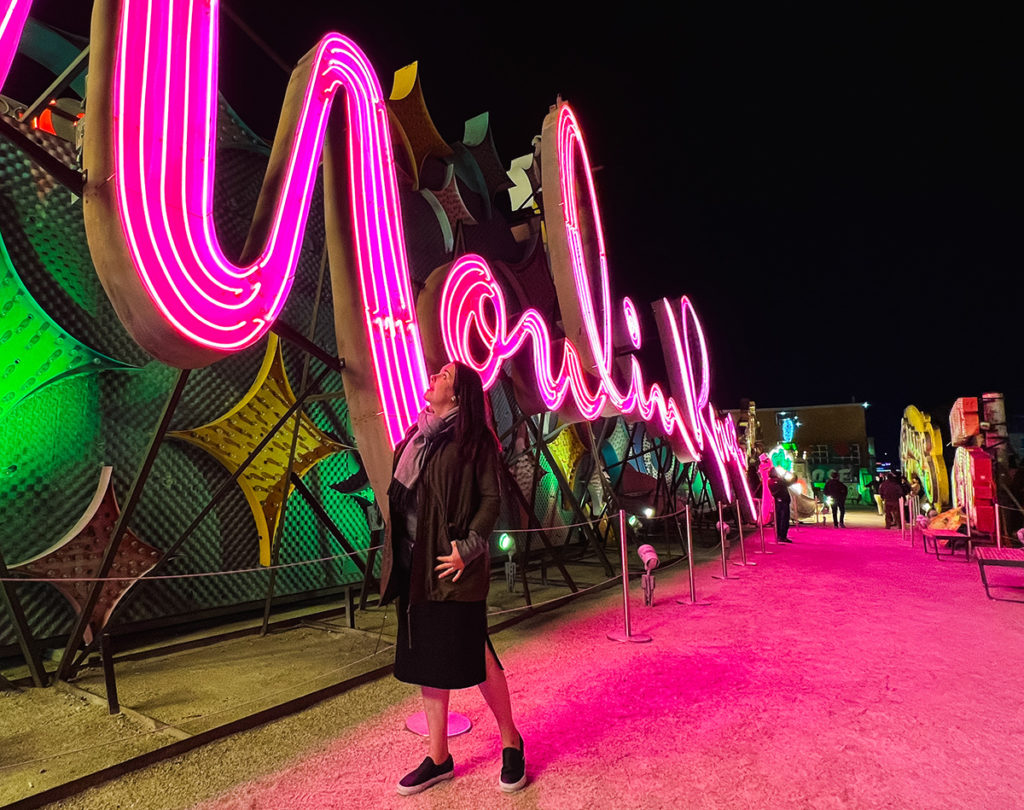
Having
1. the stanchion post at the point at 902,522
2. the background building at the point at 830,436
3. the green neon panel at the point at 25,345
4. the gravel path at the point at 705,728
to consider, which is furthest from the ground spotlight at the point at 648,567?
the background building at the point at 830,436

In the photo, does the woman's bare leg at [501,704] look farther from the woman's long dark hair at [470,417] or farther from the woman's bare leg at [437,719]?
the woman's long dark hair at [470,417]

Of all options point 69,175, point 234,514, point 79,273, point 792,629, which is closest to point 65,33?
point 79,273

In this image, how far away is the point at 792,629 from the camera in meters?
6.23

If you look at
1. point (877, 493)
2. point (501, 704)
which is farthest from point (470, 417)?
point (877, 493)

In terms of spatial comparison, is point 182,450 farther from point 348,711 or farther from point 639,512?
point 639,512

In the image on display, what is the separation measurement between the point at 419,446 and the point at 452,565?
688 mm

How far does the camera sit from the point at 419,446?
330cm

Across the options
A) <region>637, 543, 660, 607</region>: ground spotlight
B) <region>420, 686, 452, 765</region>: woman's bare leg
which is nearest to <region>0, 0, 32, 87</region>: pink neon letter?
<region>420, 686, 452, 765</region>: woman's bare leg

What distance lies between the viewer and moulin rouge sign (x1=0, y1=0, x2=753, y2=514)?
280 cm

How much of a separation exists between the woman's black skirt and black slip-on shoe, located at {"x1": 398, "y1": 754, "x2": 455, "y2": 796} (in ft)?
1.43

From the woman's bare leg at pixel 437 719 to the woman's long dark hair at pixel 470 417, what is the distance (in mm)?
1220

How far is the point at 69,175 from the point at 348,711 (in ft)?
11.9

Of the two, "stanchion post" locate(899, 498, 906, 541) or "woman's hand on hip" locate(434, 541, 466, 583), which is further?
"stanchion post" locate(899, 498, 906, 541)

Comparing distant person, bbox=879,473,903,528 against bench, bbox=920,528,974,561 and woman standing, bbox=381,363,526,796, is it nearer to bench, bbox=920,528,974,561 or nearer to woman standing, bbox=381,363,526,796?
bench, bbox=920,528,974,561
